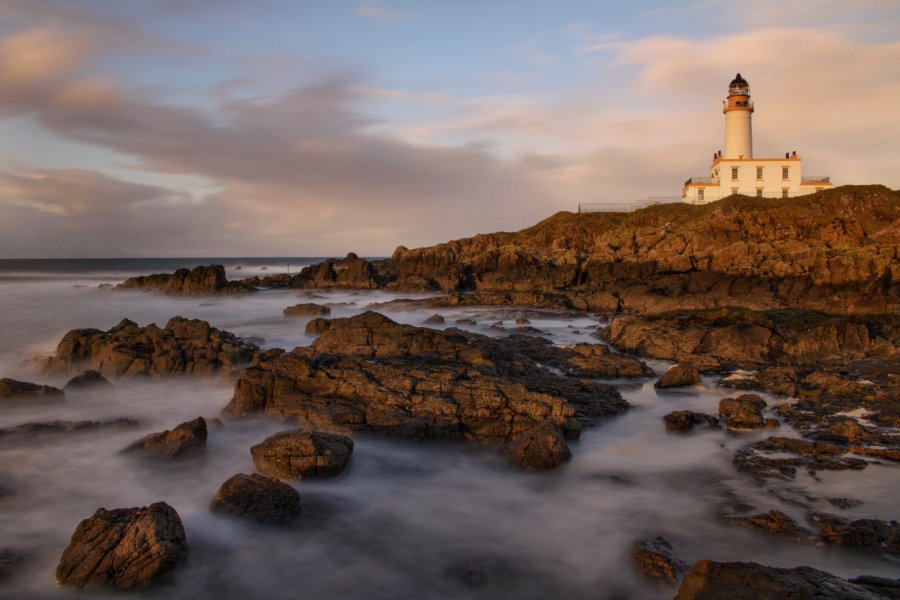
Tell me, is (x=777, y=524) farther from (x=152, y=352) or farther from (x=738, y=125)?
(x=738, y=125)

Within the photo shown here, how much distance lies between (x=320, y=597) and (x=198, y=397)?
7.06 meters

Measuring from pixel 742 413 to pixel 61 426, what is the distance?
37.6ft

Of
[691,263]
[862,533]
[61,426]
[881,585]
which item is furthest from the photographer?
[691,263]

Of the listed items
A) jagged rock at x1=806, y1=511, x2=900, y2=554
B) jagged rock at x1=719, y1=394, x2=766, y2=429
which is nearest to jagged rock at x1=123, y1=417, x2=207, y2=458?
jagged rock at x1=806, y1=511, x2=900, y2=554

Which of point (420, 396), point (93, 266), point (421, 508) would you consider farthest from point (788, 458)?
point (93, 266)

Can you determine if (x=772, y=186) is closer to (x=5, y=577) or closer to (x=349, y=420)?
(x=349, y=420)

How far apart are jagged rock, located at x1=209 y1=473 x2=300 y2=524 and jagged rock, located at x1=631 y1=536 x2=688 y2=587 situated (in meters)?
3.94

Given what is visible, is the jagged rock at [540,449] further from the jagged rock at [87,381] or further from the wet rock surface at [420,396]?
the jagged rock at [87,381]

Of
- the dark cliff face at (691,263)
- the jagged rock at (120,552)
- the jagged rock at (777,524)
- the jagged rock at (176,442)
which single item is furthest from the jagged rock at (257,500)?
the dark cliff face at (691,263)

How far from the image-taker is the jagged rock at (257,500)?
7.18 metres

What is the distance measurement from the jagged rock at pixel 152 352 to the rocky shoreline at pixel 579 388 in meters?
0.05

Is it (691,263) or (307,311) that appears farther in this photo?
(691,263)

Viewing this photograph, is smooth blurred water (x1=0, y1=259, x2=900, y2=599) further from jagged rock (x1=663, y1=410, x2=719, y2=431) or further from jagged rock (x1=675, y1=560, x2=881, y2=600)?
jagged rock (x1=675, y1=560, x2=881, y2=600)

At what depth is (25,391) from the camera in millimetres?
11414
